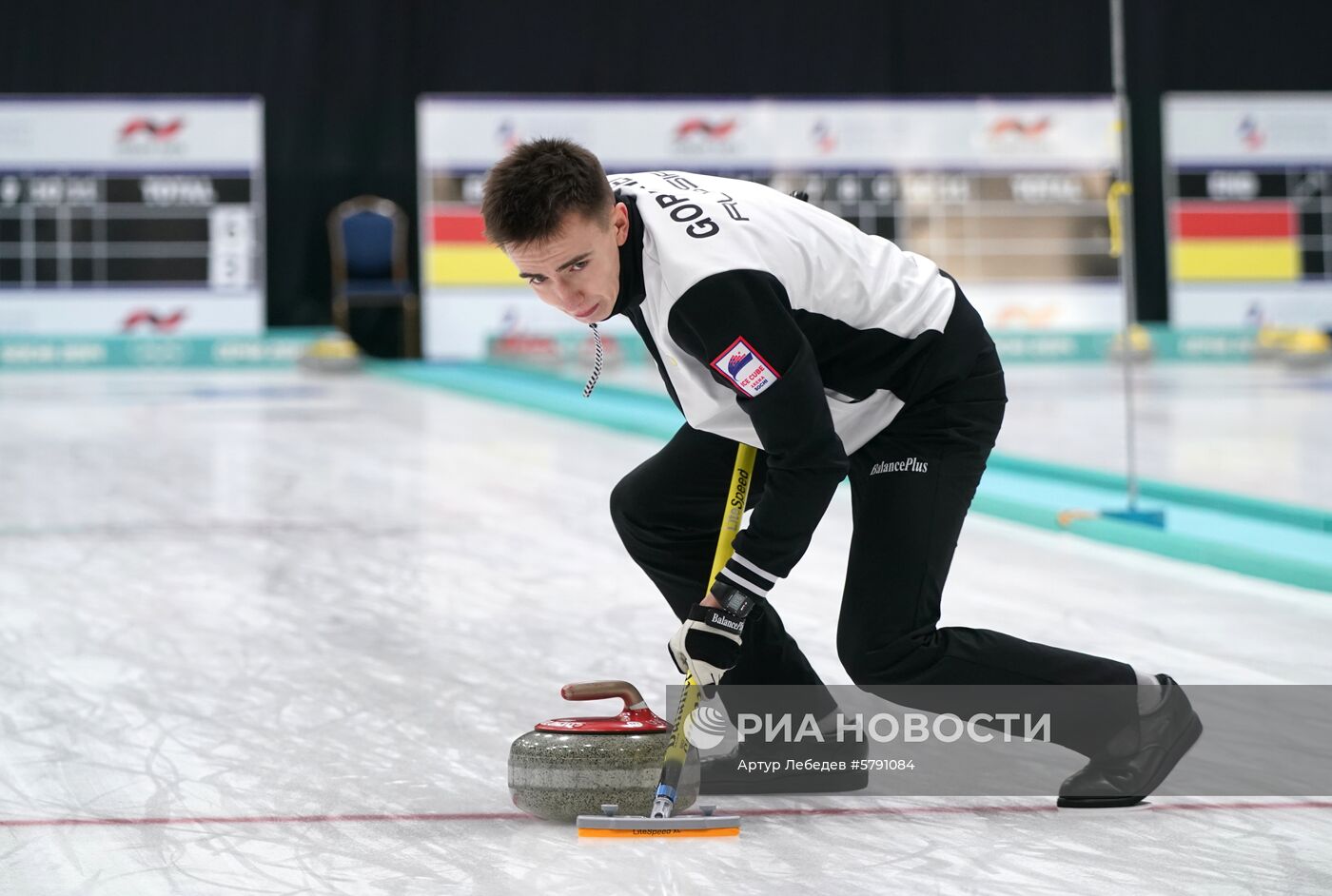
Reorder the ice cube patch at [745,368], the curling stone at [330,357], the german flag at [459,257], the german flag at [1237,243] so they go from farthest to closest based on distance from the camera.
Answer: the german flag at [1237,243], the german flag at [459,257], the curling stone at [330,357], the ice cube patch at [745,368]

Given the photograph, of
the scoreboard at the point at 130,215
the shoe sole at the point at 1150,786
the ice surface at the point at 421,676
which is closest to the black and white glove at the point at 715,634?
the ice surface at the point at 421,676

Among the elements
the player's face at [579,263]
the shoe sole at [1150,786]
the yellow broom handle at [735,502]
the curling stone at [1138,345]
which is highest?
the curling stone at [1138,345]

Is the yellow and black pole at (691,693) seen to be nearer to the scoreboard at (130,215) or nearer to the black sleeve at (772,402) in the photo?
the black sleeve at (772,402)

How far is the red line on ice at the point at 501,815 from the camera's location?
2.03m

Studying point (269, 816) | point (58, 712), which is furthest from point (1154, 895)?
point (58, 712)

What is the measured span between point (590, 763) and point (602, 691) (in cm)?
9

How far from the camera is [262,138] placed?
13.4 meters

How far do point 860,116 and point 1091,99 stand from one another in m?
2.23

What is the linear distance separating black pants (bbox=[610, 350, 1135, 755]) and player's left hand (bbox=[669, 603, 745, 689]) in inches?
4.6

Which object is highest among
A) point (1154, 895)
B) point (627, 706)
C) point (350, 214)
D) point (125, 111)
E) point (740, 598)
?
point (125, 111)

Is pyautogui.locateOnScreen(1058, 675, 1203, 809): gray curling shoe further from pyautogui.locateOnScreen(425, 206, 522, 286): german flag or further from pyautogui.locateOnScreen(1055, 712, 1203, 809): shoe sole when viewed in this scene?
pyautogui.locateOnScreen(425, 206, 522, 286): german flag

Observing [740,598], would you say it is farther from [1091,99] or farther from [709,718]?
[1091,99]

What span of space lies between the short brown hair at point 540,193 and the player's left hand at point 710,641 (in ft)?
1.57

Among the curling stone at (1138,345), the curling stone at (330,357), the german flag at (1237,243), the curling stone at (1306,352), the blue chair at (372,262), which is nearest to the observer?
the curling stone at (1306,352)
